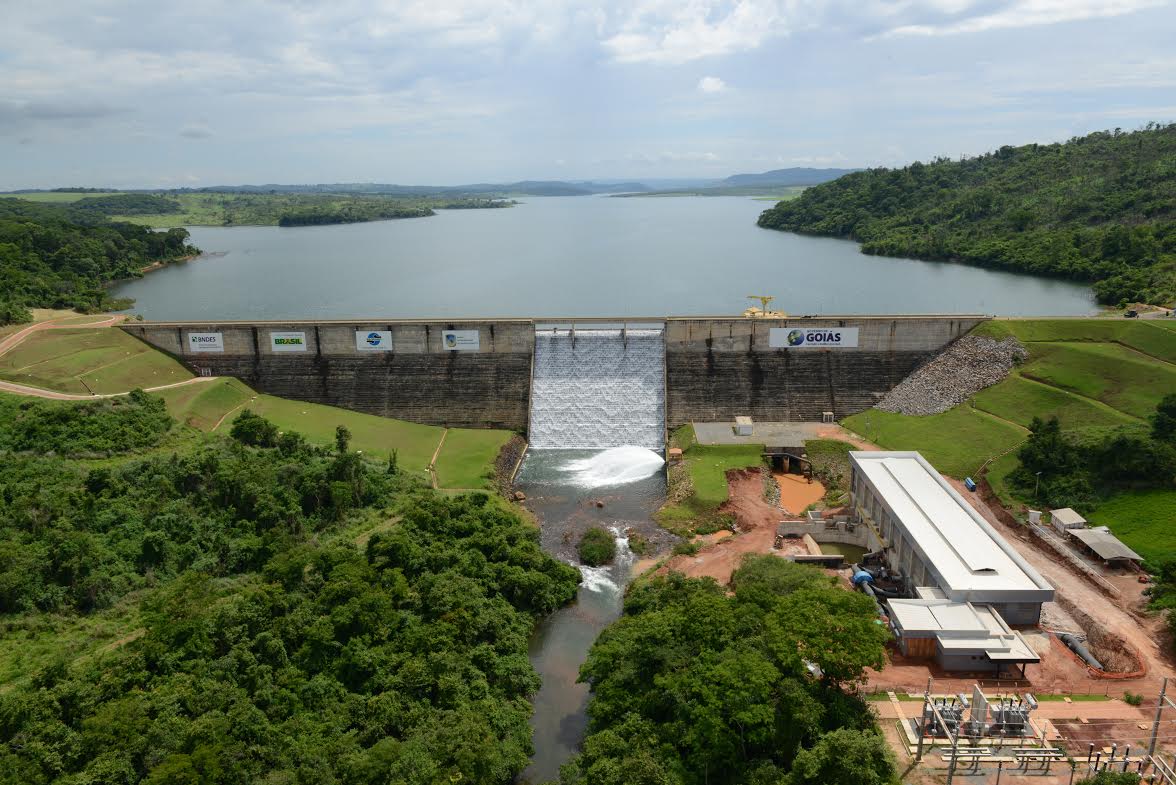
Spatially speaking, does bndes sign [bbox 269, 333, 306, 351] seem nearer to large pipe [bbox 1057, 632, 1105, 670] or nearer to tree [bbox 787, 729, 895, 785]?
tree [bbox 787, 729, 895, 785]

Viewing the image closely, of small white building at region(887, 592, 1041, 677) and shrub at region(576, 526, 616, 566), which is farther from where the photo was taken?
shrub at region(576, 526, 616, 566)

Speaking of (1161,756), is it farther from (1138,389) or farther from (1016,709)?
(1138,389)

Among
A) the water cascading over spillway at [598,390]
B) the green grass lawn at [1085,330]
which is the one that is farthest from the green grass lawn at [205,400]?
the green grass lawn at [1085,330]

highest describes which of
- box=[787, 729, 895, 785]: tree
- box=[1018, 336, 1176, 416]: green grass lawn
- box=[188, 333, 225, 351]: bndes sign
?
box=[188, 333, 225, 351]: bndes sign

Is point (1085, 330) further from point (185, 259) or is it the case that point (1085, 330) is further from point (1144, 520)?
point (185, 259)

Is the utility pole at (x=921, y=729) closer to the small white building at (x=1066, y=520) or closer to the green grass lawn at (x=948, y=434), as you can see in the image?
the small white building at (x=1066, y=520)

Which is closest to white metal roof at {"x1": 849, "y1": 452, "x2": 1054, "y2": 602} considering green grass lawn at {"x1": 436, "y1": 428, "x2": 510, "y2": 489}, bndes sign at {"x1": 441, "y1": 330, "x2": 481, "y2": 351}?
green grass lawn at {"x1": 436, "y1": 428, "x2": 510, "y2": 489}
